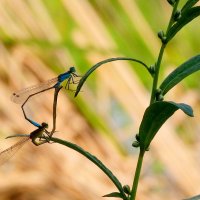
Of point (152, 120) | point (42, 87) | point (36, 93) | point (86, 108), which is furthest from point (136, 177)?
point (86, 108)

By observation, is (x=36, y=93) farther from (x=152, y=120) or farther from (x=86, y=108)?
(x=86, y=108)

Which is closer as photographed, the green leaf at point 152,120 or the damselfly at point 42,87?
the green leaf at point 152,120

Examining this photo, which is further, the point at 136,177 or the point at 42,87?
the point at 42,87

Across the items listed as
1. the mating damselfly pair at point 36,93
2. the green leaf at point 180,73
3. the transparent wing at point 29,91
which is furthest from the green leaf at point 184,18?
the transparent wing at point 29,91

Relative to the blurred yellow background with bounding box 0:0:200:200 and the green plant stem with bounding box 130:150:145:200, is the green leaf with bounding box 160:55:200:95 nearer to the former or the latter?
A: the green plant stem with bounding box 130:150:145:200

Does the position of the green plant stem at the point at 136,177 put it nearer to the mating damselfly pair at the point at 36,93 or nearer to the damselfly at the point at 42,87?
the mating damselfly pair at the point at 36,93
